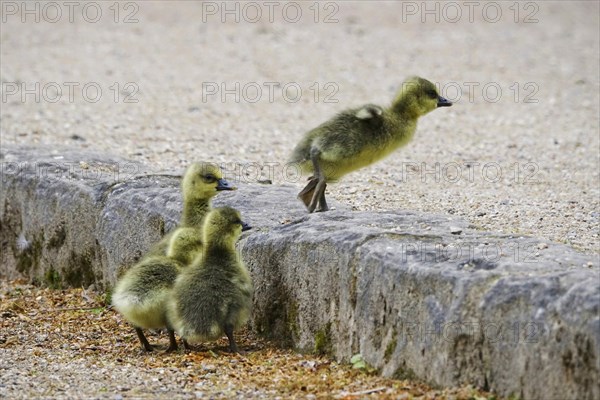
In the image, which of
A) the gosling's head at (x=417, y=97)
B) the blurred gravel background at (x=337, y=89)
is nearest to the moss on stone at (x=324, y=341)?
the blurred gravel background at (x=337, y=89)

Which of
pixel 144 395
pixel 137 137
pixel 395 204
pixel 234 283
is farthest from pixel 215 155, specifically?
pixel 144 395

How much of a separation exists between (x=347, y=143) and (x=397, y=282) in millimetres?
1885

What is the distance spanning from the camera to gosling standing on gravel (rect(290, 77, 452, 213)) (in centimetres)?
701

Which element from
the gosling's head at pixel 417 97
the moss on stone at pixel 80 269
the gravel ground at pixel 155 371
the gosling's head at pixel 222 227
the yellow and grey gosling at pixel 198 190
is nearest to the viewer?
the gravel ground at pixel 155 371

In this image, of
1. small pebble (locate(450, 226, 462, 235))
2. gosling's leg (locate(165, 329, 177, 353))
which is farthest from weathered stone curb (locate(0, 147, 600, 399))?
gosling's leg (locate(165, 329, 177, 353))

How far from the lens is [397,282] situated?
5336 mm

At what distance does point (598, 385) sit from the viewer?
4.42m

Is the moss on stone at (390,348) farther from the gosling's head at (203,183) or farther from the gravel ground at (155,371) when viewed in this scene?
the gosling's head at (203,183)

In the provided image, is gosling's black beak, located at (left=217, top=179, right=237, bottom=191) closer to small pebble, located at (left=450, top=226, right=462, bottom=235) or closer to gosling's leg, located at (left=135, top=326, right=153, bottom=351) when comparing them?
gosling's leg, located at (left=135, top=326, right=153, bottom=351)

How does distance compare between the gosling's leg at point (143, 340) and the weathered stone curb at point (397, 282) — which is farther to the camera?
the gosling's leg at point (143, 340)

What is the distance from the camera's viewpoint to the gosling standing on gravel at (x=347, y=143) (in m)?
7.01

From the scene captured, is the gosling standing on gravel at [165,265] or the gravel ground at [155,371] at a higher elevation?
the gosling standing on gravel at [165,265]

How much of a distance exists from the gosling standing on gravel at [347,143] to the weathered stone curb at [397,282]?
0.28 metres

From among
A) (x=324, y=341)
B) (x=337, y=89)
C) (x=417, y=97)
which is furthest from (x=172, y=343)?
(x=337, y=89)
